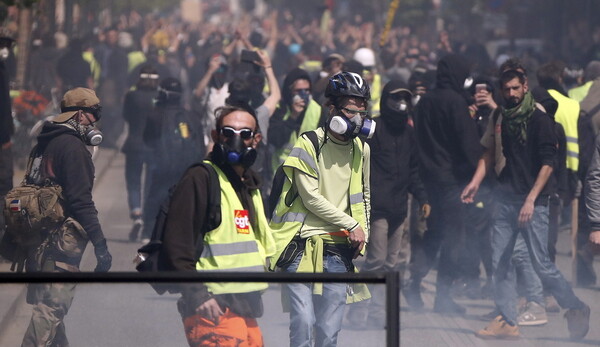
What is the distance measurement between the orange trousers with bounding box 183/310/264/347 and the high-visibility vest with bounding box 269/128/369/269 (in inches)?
74.4

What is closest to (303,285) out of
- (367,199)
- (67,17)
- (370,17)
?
(367,199)

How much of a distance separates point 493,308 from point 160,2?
2184 inches

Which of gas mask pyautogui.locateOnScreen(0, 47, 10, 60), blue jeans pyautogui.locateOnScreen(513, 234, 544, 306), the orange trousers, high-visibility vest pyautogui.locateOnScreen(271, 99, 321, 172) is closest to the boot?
blue jeans pyautogui.locateOnScreen(513, 234, 544, 306)

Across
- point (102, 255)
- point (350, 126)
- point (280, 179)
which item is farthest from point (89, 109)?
point (350, 126)

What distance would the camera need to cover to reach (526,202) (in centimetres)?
799

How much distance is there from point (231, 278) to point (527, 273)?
4.71 m

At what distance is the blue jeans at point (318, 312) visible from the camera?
161 inches

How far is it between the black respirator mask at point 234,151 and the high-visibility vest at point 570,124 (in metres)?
5.02

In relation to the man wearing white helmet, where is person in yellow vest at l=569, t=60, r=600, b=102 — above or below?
above

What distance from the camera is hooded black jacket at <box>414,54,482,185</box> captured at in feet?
30.3

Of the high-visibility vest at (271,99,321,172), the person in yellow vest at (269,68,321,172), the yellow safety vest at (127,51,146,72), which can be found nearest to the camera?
the high-visibility vest at (271,99,321,172)

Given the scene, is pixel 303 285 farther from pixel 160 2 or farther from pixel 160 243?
pixel 160 2

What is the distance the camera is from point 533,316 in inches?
333

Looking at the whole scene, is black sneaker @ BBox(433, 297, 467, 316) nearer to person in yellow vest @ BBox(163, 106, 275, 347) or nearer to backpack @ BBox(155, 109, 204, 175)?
backpack @ BBox(155, 109, 204, 175)
